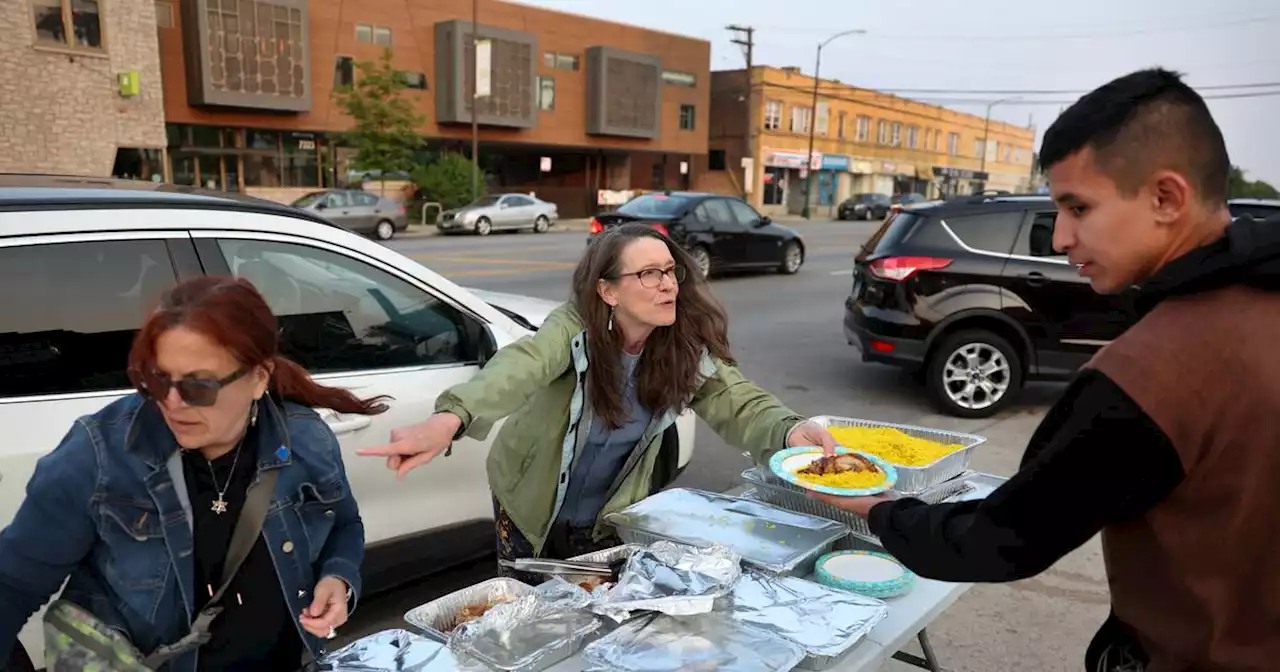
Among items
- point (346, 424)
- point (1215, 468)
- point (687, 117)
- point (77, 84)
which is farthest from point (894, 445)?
point (687, 117)

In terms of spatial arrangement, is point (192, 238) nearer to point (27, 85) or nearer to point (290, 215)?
point (290, 215)

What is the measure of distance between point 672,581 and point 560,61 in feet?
136

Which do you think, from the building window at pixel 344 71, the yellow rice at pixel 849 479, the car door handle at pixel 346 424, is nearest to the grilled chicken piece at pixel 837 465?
the yellow rice at pixel 849 479

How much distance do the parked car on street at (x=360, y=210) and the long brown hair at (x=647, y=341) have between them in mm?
22081

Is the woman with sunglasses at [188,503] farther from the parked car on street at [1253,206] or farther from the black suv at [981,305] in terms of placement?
the parked car on street at [1253,206]

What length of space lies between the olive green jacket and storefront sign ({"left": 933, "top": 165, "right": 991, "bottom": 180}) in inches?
2767

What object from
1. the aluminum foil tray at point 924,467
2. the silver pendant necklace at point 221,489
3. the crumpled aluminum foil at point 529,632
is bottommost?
the crumpled aluminum foil at point 529,632

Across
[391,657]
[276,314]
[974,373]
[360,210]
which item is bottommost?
[974,373]

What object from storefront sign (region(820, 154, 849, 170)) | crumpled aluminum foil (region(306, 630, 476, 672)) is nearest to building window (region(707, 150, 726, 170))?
storefront sign (region(820, 154, 849, 170))

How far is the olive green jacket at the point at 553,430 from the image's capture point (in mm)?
2604

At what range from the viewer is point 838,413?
7.18 m

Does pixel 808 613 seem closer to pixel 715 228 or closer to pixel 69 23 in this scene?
pixel 715 228

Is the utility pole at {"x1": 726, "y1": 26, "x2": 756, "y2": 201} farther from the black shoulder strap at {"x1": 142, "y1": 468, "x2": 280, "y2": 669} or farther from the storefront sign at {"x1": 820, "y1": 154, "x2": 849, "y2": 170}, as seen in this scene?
the black shoulder strap at {"x1": 142, "y1": 468, "x2": 280, "y2": 669}

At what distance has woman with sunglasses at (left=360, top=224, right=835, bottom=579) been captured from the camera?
8.90ft
